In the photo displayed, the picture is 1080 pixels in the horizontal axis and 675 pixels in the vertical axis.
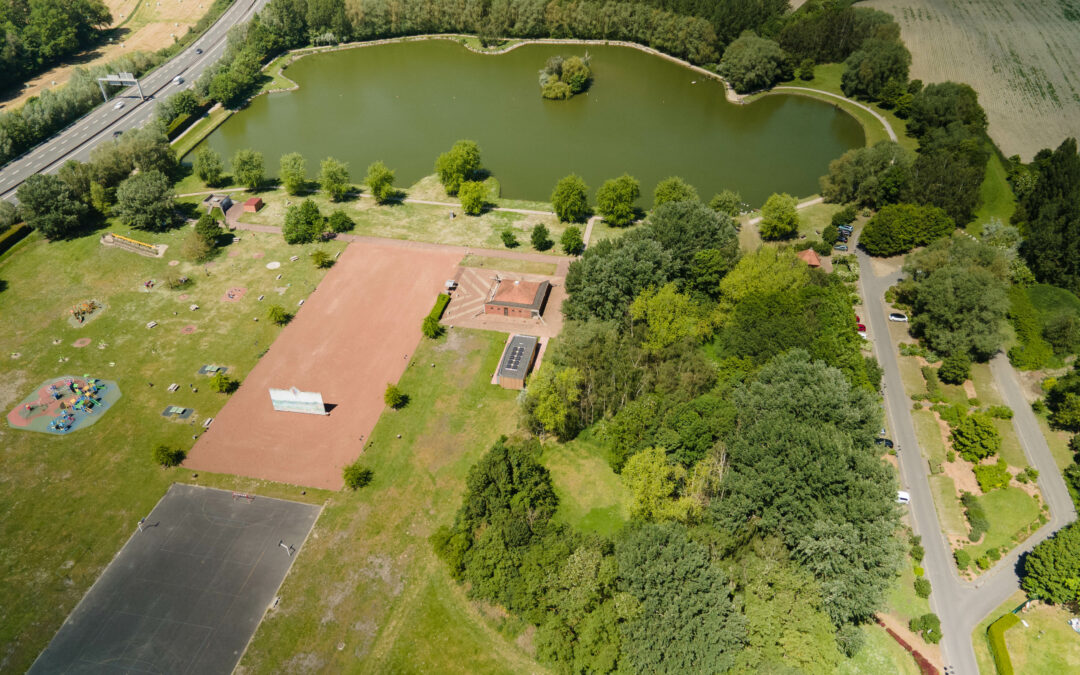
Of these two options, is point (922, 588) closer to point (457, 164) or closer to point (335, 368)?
point (335, 368)

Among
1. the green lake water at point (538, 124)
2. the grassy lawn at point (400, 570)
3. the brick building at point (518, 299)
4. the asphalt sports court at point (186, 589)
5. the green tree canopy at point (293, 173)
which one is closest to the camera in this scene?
the asphalt sports court at point (186, 589)

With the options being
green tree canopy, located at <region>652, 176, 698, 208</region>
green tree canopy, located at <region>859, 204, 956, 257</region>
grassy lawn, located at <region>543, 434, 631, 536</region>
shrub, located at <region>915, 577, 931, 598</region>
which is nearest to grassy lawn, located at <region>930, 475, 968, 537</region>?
shrub, located at <region>915, 577, 931, 598</region>

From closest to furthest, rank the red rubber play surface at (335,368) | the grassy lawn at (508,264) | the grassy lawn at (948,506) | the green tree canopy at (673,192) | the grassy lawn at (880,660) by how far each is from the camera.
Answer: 1. the grassy lawn at (880,660)
2. the grassy lawn at (948,506)
3. the red rubber play surface at (335,368)
4. the grassy lawn at (508,264)
5. the green tree canopy at (673,192)

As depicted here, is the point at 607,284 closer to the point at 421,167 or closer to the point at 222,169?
the point at 421,167

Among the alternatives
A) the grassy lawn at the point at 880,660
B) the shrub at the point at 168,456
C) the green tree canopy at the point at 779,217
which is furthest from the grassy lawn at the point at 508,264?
the grassy lawn at the point at 880,660

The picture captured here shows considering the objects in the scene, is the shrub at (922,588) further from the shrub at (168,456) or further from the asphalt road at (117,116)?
the asphalt road at (117,116)

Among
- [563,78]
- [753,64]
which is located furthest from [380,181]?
[753,64]
